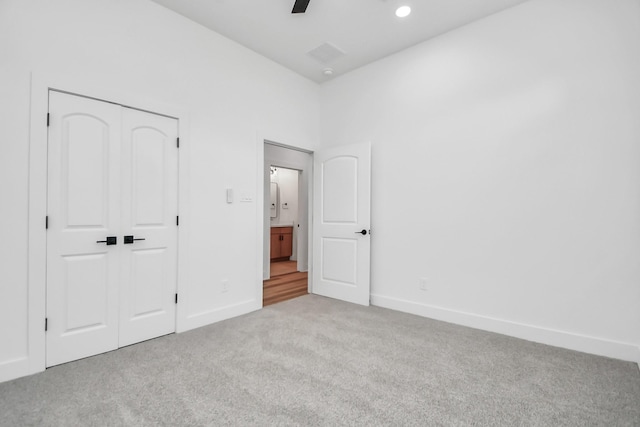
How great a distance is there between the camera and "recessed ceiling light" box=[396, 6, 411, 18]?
2.80 meters

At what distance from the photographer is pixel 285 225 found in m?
7.47

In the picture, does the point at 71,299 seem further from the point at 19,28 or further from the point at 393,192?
the point at 393,192

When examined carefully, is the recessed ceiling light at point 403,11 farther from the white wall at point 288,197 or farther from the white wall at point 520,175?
the white wall at point 288,197

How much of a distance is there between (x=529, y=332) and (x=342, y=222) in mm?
2299

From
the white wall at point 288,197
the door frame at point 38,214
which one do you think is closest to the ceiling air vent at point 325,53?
the door frame at point 38,214

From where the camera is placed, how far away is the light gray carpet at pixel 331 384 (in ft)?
5.42

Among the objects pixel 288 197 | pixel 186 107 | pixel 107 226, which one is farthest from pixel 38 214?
pixel 288 197

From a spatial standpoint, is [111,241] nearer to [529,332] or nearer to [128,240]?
[128,240]

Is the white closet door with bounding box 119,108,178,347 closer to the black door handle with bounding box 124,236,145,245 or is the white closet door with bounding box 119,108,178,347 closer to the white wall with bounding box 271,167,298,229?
the black door handle with bounding box 124,236,145,245

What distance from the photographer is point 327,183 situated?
13.7 feet

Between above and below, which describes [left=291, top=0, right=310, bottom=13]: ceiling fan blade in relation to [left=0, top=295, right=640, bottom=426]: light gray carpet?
above

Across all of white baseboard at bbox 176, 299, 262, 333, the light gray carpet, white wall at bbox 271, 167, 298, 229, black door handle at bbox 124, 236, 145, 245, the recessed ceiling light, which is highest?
the recessed ceiling light

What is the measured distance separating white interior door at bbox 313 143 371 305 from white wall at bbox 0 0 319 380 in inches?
24.5

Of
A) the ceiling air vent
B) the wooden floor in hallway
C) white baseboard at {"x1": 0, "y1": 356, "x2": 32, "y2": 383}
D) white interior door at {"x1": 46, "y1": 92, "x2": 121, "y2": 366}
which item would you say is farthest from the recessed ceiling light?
white baseboard at {"x1": 0, "y1": 356, "x2": 32, "y2": 383}
